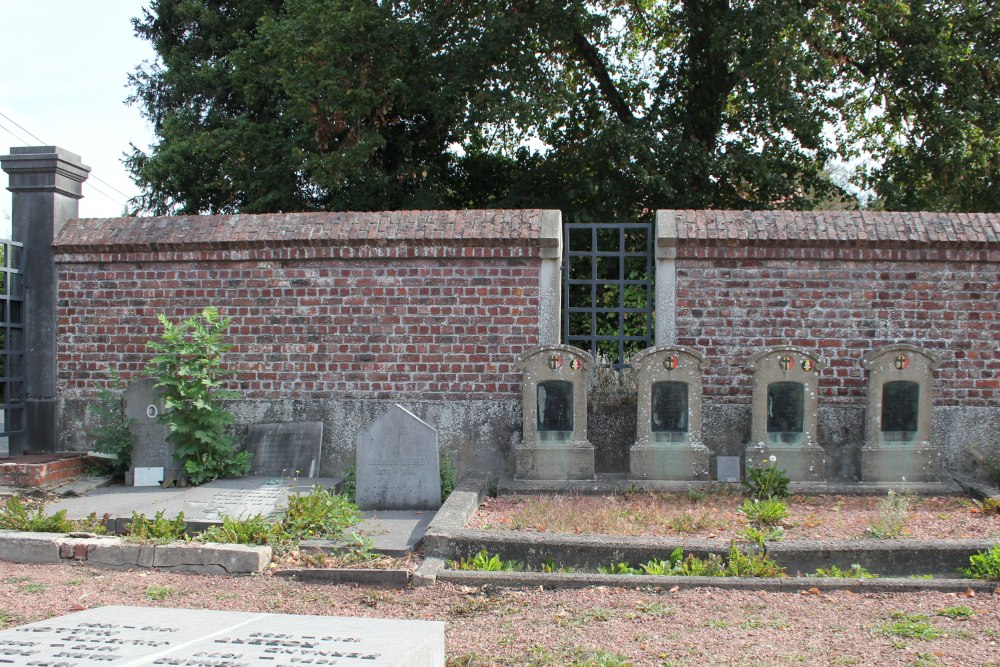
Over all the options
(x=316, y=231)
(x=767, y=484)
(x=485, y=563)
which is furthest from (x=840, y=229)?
(x=316, y=231)

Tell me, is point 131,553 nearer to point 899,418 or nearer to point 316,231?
point 316,231

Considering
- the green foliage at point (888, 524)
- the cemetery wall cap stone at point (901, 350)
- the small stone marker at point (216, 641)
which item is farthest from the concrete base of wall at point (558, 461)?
the small stone marker at point (216, 641)

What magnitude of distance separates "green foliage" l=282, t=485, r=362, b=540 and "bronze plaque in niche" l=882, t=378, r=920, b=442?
496cm

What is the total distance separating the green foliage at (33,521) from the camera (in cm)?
588

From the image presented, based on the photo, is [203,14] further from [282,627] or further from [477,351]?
[282,627]

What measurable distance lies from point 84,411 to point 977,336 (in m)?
9.01

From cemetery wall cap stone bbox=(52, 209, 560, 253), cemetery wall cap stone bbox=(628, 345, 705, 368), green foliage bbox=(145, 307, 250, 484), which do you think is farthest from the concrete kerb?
cemetery wall cap stone bbox=(52, 209, 560, 253)

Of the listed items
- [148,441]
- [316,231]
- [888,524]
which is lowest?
[888,524]

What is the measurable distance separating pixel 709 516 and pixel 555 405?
1.95m

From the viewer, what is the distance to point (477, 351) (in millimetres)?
8188

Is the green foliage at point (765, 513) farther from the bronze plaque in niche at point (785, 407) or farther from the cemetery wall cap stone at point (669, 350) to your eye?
the cemetery wall cap stone at point (669, 350)

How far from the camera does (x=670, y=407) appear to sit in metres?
7.76

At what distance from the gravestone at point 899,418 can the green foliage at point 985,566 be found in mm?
2619

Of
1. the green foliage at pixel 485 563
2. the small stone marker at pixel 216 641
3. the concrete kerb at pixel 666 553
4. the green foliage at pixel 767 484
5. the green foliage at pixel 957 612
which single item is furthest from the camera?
the green foliage at pixel 767 484
